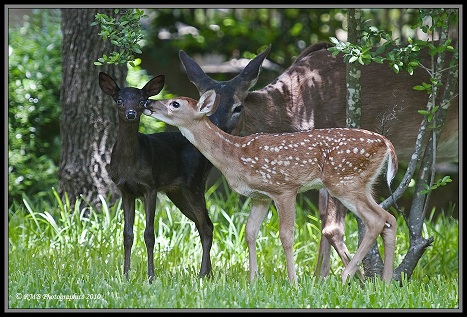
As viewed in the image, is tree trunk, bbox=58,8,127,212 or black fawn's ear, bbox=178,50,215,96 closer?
black fawn's ear, bbox=178,50,215,96

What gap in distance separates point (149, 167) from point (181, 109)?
0.62m

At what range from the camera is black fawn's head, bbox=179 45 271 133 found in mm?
7863

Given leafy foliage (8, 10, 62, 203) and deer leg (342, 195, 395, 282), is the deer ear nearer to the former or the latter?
deer leg (342, 195, 395, 282)

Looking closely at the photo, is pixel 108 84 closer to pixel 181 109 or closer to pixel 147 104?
pixel 147 104

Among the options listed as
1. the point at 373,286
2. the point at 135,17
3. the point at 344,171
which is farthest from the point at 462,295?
the point at 135,17

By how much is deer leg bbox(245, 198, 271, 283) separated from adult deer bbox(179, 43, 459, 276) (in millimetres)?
1137

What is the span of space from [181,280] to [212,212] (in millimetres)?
3357

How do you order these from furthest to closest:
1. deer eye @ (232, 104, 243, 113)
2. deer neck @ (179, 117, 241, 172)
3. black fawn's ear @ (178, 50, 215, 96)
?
black fawn's ear @ (178, 50, 215, 96)
deer eye @ (232, 104, 243, 113)
deer neck @ (179, 117, 241, 172)

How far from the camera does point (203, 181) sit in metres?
7.70

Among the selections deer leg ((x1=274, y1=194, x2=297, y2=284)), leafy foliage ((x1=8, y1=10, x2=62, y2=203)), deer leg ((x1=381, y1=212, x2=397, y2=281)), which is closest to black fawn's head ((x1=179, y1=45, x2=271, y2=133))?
deer leg ((x1=274, y1=194, x2=297, y2=284))

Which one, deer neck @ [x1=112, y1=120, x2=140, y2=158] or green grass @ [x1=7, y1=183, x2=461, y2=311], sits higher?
deer neck @ [x1=112, y1=120, x2=140, y2=158]

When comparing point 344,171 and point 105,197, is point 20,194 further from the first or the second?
point 344,171

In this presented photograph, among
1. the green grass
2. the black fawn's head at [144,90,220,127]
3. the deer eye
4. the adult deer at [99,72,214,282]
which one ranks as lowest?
the green grass

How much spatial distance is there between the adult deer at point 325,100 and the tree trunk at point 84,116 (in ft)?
5.12
